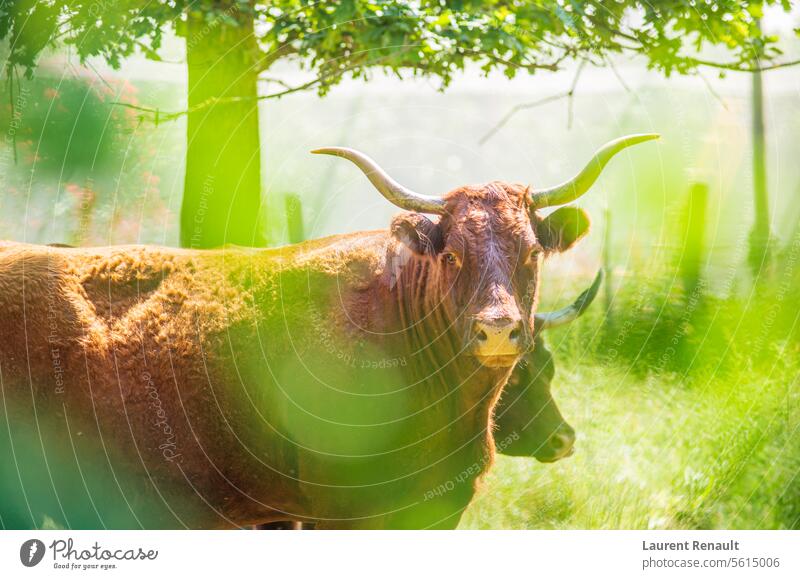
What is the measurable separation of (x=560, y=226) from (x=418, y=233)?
3.38 feet

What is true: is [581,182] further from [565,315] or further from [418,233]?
[565,315]

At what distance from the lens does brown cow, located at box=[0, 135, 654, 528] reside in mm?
5961

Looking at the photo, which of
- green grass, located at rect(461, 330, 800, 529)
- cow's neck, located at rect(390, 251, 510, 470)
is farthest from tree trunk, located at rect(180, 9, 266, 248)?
green grass, located at rect(461, 330, 800, 529)

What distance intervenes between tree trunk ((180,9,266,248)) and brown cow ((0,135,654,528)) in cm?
227

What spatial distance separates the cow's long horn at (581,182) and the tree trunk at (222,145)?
317 centimetres

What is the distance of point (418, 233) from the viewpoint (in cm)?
575

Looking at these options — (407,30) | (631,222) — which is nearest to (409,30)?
(407,30)

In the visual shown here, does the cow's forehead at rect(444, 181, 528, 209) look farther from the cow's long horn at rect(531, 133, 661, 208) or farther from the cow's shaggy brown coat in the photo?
the cow's long horn at rect(531, 133, 661, 208)

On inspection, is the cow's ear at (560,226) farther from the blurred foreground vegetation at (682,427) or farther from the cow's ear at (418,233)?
the blurred foreground vegetation at (682,427)

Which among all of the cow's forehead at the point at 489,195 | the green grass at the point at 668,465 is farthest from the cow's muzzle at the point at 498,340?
the green grass at the point at 668,465

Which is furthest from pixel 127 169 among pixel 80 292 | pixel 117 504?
pixel 117 504

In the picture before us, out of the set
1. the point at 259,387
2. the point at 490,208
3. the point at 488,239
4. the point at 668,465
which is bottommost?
the point at 668,465

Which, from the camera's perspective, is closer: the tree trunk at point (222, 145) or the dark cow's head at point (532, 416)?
the dark cow's head at point (532, 416)

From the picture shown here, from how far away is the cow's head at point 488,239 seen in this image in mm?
5422
